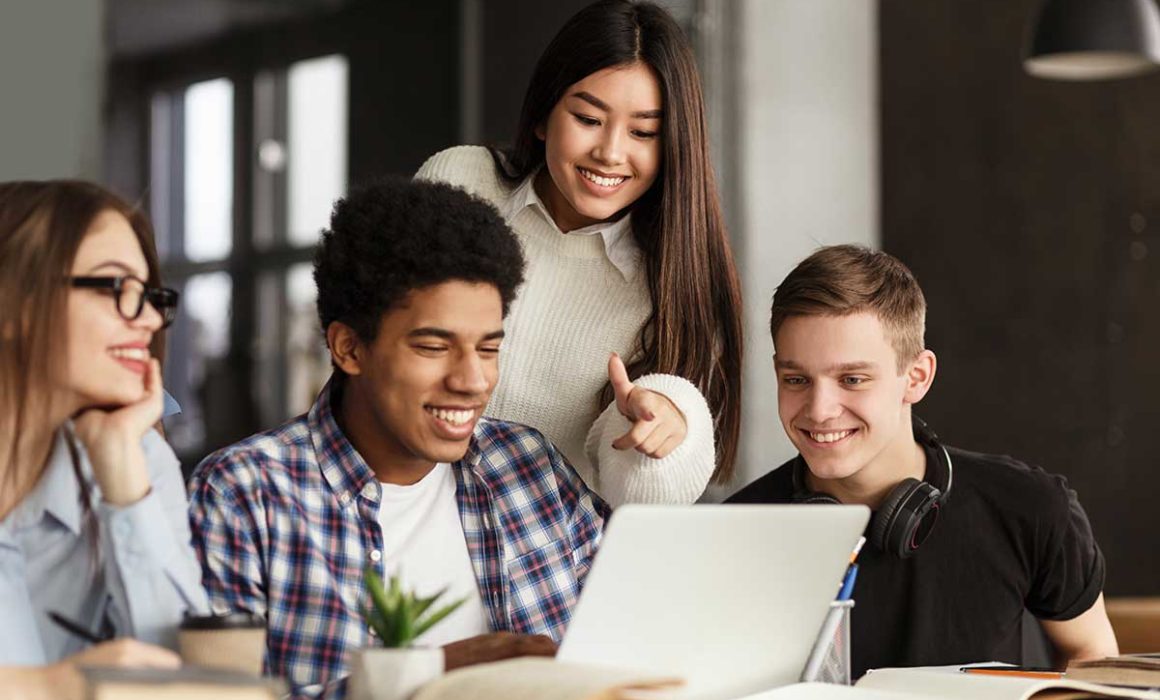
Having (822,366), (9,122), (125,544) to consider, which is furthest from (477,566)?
(9,122)

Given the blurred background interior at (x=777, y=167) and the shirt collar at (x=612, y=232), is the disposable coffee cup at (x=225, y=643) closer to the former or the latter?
the shirt collar at (x=612, y=232)

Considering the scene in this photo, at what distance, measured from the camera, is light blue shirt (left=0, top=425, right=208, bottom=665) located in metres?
1.41

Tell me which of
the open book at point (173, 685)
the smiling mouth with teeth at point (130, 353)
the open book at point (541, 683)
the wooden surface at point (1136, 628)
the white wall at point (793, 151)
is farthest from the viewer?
the white wall at point (793, 151)

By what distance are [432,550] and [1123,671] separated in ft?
2.50

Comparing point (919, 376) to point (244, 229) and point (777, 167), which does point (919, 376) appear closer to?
point (777, 167)

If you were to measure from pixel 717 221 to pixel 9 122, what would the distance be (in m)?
2.70

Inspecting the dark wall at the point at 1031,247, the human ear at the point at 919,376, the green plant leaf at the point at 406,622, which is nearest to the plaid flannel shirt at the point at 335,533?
the green plant leaf at the point at 406,622

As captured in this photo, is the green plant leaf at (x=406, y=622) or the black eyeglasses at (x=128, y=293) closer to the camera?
the green plant leaf at (x=406, y=622)

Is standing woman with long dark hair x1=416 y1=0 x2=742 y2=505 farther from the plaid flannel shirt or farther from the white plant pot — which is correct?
the white plant pot

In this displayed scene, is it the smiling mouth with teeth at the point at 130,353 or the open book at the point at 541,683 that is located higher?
the smiling mouth with teeth at the point at 130,353

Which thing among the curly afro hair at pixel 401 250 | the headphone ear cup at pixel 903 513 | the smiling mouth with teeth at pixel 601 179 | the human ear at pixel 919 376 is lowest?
the headphone ear cup at pixel 903 513

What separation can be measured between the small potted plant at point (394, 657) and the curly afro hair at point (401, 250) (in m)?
0.51

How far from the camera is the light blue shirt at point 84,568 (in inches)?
55.3

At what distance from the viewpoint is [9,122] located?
14.0ft
